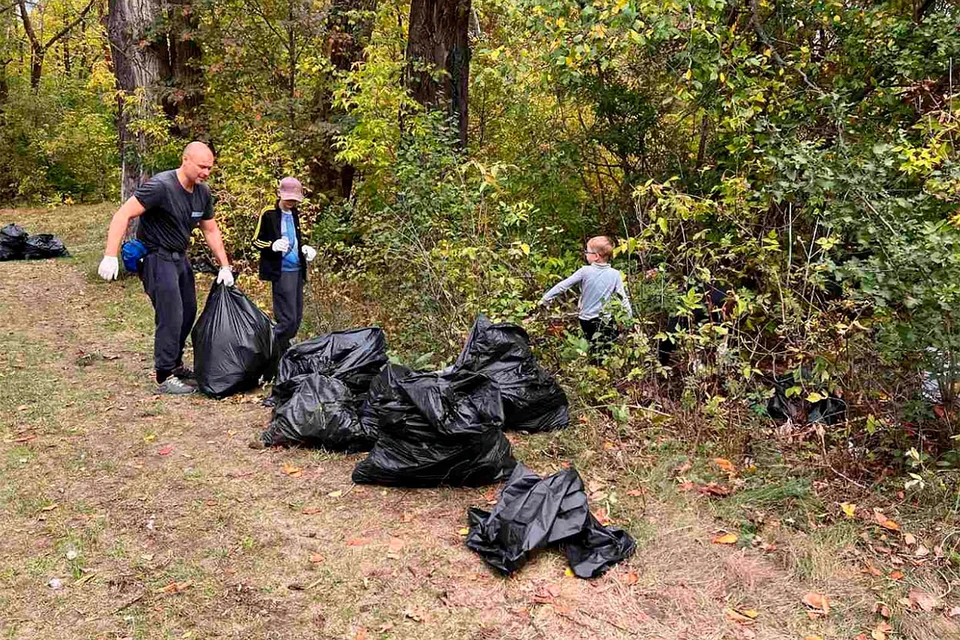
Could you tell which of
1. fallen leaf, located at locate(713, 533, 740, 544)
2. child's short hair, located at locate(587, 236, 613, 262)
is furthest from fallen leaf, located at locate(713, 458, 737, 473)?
child's short hair, located at locate(587, 236, 613, 262)

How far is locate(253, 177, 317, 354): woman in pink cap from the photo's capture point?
16.4 feet

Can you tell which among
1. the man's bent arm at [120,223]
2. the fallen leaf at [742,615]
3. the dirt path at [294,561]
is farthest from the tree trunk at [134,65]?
the fallen leaf at [742,615]

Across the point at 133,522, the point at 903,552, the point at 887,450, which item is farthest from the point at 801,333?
the point at 133,522

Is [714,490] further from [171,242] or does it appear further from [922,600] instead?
[171,242]

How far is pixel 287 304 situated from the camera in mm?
5223

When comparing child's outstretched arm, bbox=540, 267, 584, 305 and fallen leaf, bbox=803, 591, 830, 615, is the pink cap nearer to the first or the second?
child's outstretched arm, bbox=540, 267, 584, 305

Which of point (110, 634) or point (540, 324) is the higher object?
point (540, 324)

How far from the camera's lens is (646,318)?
4637 millimetres

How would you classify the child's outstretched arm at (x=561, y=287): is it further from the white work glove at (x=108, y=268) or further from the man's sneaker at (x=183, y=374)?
the white work glove at (x=108, y=268)

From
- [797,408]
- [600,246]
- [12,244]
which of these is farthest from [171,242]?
[12,244]

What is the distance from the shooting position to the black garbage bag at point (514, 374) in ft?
13.4

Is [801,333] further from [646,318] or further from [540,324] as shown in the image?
[540,324]

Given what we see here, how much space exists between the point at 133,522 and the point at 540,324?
274 centimetres

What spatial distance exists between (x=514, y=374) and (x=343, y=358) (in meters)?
1.11
